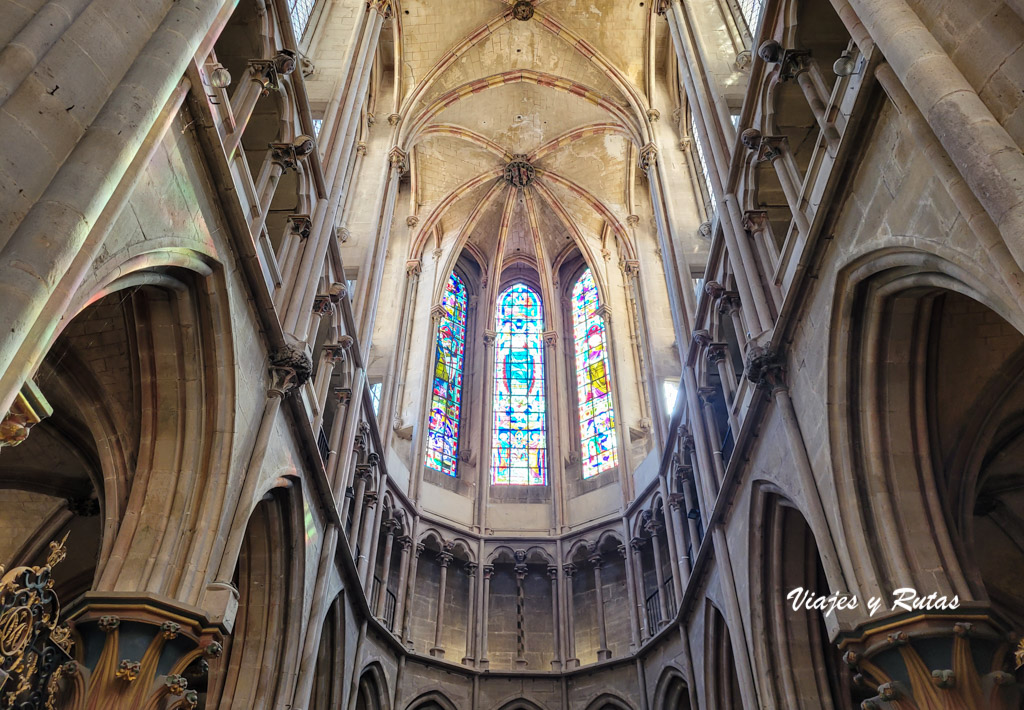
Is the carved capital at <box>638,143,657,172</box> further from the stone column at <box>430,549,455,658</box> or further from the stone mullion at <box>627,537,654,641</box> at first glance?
the stone column at <box>430,549,455,658</box>

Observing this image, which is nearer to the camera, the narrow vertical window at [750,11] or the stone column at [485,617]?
the narrow vertical window at [750,11]

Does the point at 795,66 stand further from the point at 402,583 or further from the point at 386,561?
the point at 402,583

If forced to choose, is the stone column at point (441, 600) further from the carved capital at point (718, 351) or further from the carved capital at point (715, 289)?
the carved capital at point (715, 289)

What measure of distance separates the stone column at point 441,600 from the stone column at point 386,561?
4.42ft

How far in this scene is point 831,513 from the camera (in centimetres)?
796

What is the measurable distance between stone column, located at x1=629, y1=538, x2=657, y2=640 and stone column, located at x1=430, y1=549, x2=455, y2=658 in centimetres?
405

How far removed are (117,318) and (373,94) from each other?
41.6ft

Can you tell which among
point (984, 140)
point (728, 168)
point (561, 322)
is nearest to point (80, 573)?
point (728, 168)

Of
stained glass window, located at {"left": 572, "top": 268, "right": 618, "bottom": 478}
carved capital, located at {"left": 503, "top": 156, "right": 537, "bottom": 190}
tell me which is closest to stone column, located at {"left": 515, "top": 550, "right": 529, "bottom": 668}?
stained glass window, located at {"left": 572, "top": 268, "right": 618, "bottom": 478}

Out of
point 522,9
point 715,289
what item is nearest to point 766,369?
point 715,289

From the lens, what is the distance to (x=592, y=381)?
22.3 m

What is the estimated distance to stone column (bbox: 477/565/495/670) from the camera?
56.1 ft

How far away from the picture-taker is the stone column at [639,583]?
1652 cm

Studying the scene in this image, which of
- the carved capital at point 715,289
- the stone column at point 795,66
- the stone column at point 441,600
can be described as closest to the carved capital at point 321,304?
the carved capital at point 715,289
